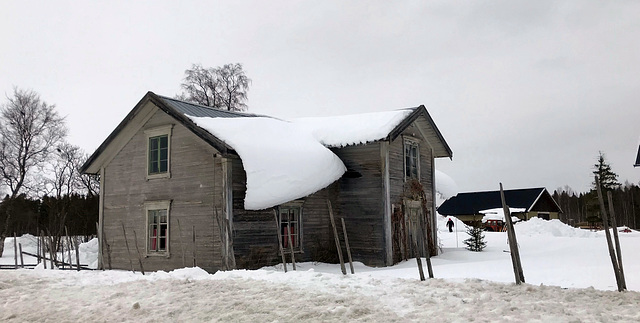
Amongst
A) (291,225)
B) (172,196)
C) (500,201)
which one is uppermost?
(500,201)

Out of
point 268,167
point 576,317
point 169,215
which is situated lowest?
point 576,317

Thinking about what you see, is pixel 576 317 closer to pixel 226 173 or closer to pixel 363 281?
pixel 363 281

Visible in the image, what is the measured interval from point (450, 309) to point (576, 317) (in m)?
1.76

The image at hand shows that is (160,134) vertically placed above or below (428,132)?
below

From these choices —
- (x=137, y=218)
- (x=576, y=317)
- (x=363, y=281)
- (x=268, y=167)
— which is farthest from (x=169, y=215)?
(x=576, y=317)

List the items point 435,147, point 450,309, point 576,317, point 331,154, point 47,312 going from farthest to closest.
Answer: point 435,147 → point 331,154 → point 47,312 → point 450,309 → point 576,317

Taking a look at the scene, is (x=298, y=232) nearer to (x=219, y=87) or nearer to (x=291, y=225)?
(x=291, y=225)

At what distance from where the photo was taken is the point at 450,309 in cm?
873

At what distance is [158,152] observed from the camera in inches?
738

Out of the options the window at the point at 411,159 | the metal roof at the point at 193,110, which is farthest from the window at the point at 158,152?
the window at the point at 411,159

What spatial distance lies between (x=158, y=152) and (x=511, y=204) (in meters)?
40.7

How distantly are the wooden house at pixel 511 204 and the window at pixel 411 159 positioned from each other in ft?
93.6

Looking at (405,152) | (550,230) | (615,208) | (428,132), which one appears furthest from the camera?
(615,208)

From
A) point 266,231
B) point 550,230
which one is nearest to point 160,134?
point 266,231
